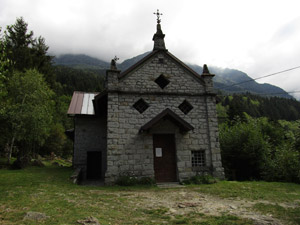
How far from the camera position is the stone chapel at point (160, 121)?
10.8 m

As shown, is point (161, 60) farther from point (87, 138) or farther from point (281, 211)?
point (281, 211)

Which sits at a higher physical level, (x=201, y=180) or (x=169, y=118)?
(x=169, y=118)

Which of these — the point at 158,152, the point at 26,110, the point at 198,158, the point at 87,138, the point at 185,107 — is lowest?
the point at 198,158

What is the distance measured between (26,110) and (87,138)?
7349mm

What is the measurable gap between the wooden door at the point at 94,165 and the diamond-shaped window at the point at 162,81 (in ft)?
23.3

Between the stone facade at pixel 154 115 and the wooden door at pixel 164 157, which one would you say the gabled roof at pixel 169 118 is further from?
the wooden door at pixel 164 157

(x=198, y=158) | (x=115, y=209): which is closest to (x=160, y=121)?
(x=198, y=158)

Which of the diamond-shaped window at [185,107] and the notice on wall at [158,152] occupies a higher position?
the diamond-shaped window at [185,107]

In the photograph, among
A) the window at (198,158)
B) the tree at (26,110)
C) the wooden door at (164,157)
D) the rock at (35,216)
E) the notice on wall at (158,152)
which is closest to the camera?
the rock at (35,216)

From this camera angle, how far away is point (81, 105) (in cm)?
1560

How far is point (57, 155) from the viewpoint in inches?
1321

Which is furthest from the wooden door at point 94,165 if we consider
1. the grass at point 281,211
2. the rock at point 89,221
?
the grass at point 281,211

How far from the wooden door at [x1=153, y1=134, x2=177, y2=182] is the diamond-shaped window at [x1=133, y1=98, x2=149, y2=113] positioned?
164 cm

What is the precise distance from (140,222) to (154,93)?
311 inches
